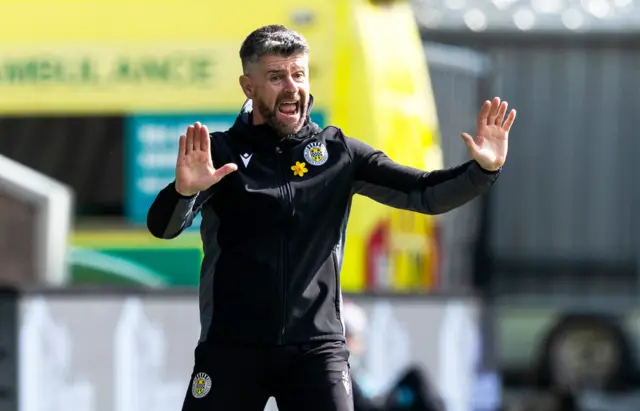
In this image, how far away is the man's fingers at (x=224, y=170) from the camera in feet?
11.9

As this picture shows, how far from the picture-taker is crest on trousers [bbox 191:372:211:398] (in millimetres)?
3773

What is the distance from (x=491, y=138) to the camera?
3.80 metres

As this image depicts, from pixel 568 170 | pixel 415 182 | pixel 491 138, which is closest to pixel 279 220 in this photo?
pixel 415 182

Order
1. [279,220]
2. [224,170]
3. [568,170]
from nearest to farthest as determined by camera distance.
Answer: [224,170] < [279,220] < [568,170]

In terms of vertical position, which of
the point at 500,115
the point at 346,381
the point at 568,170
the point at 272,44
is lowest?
the point at 346,381

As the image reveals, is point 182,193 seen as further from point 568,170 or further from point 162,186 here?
point 568,170

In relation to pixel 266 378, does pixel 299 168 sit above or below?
above

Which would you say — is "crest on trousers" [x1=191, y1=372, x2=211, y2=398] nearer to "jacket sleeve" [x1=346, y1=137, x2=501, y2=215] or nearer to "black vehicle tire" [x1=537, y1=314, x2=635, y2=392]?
"jacket sleeve" [x1=346, y1=137, x2=501, y2=215]

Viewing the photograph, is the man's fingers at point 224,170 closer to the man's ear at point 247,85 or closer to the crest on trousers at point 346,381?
the man's ear at point 247,85

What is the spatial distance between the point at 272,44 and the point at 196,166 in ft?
1.20

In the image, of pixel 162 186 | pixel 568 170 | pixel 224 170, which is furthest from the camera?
pixel 568 170

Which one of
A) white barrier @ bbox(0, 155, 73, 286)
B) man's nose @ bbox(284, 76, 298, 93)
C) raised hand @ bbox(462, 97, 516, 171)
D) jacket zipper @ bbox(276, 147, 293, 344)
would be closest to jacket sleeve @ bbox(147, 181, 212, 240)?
jacket zipper @ bbox(276, 147, 293, 344)

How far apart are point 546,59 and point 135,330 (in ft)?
19.6

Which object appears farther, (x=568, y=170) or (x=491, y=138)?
(x=568, y=170)
